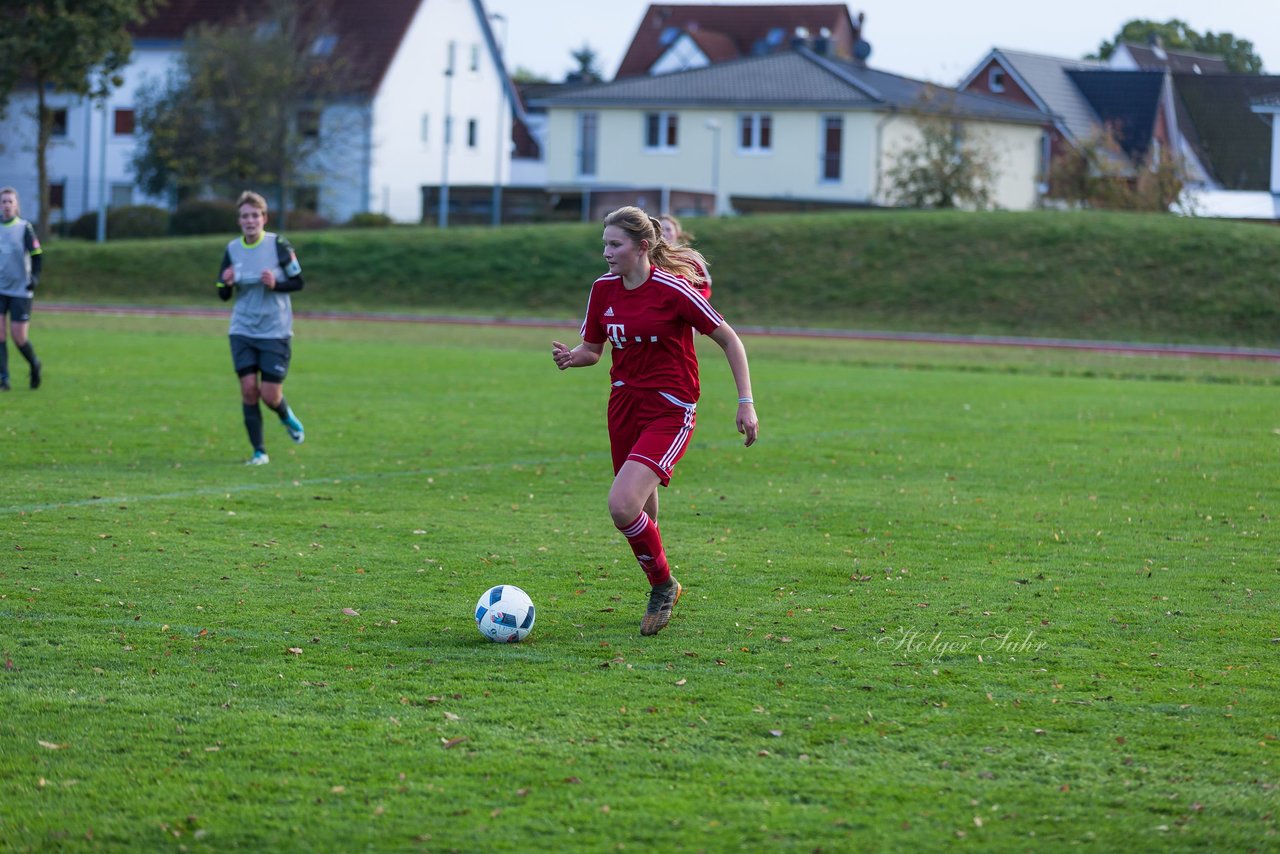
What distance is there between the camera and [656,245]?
24.1 feet

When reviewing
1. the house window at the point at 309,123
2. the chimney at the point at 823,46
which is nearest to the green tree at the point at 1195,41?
the chimney at the point at 823,46

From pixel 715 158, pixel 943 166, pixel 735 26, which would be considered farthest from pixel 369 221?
pixel 735 26

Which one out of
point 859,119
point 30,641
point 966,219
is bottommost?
point 30,641

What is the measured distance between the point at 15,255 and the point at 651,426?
12364 millimetres

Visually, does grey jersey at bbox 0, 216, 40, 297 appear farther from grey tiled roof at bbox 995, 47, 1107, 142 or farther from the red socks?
grey tiled roof at bbox 995, 47, 1107, 142

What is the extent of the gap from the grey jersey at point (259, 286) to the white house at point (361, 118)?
47.2m

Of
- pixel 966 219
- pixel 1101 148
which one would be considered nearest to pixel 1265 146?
pixel 1101 148

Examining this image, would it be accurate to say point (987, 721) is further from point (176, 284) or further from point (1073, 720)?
point (176, 284)

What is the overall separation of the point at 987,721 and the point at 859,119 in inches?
2124

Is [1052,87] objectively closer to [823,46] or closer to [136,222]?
[823,46]

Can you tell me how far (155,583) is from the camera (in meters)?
7.97

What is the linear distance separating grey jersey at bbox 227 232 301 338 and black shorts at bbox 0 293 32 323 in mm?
5929

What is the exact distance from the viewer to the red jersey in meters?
7.25

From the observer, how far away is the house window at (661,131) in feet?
202
